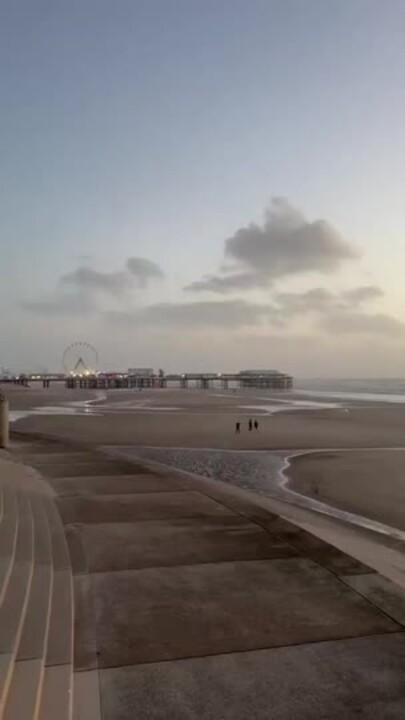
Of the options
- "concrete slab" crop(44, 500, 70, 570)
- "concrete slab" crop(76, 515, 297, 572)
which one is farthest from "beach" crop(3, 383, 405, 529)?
"concrete slab" crop(44, 500, 70, 570)

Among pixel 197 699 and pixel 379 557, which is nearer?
pixel 197 699

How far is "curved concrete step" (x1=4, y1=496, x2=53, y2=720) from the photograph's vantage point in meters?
4.23

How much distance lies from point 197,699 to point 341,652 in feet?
5.41

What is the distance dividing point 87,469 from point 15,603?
33.0 feet

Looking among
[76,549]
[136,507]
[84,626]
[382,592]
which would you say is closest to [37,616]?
[84,626]

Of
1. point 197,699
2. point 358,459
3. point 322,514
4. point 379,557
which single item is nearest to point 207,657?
point 197,699

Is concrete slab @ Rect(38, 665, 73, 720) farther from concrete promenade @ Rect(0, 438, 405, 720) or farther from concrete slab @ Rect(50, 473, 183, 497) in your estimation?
concrete slab @ Rect(50, 473, 183, 497)

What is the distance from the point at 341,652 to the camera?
5.37 meters

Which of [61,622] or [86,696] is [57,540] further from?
[86,696]

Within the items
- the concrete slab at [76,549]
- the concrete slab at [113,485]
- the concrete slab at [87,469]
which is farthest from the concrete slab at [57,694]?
the concrete slab at [87,469]

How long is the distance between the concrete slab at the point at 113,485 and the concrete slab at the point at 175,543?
114 inches

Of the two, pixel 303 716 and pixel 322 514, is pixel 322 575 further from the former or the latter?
pixel 322 514

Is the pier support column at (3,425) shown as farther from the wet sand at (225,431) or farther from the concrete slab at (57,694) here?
the concrete slab at (57,694)

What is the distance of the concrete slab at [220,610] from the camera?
5.52 metres
